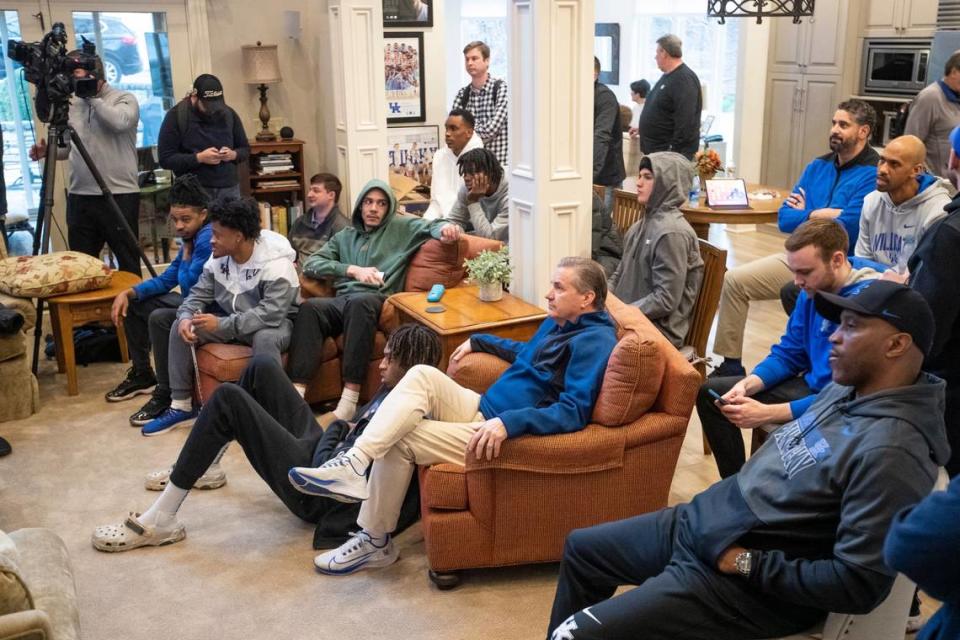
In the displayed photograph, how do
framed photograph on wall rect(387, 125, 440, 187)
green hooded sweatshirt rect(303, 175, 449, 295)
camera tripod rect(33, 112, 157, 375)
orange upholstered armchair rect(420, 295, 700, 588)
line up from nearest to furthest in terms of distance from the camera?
orange upholstered armchair rect(420, 295, 700, 588), green hooded sweatshirt rect(303, 175, 449, 295), camera tripod rect(33, 112, 157, 375), framed photograph on wall rect(387, 125, 440, 187)

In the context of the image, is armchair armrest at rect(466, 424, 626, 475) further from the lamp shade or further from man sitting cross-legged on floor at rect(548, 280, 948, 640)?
the lamp shade

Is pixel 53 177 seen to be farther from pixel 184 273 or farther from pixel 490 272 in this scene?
pixel 490 272

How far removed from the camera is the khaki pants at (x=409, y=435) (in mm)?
2977

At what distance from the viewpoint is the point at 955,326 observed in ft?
8.84

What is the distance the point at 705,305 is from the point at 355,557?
168 centimetres

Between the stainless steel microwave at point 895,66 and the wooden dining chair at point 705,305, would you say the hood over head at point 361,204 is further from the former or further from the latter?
the stainless steel microwave at point 895,66

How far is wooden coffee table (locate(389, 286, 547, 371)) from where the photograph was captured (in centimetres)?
390

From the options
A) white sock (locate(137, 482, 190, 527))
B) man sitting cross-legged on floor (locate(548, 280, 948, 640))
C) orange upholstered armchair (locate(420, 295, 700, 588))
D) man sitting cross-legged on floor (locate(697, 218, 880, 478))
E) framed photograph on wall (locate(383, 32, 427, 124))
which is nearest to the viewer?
man sitting cross-legged on floor (locate(548, 280, 948, 640))

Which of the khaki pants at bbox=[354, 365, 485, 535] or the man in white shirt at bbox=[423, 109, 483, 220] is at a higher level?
the man in white shirt at bbox=[423, 109, 483, 220]

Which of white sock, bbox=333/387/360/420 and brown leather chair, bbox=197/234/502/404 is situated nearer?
brown leather chair, bbox=197/234/502/404

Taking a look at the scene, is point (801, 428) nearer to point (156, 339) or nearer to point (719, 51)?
point (156, 339)

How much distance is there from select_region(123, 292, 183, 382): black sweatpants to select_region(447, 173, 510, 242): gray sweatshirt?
1.42 m

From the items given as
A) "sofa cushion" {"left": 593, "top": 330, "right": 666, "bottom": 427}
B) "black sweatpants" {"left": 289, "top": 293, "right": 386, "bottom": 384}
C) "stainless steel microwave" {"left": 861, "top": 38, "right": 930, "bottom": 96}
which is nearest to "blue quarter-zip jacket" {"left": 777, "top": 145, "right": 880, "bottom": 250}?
"sofa cushion" {"left": 593, "top": 330, "right": 666, "bottom": 427}

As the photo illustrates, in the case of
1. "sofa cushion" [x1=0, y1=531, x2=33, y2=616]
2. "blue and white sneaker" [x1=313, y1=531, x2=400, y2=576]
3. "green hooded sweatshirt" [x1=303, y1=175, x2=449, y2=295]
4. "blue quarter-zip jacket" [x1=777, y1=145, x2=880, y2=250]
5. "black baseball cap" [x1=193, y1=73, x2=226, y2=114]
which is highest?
"black baseball cap" [x1=193, y1=73, x2=226, y2=114]
